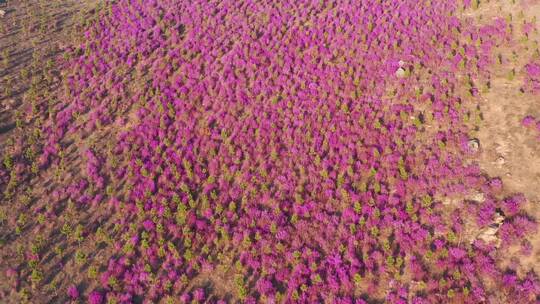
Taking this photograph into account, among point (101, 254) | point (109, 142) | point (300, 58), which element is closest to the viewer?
point (101, 254)

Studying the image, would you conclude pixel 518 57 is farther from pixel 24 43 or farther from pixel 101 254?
pixel 24 43

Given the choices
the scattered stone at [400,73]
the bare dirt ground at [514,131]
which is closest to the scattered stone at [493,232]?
the bare dirt ground at [514,131]

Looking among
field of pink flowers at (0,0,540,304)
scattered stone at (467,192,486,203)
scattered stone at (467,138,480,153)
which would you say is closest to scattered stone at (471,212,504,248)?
field of pink flowers at (0,0,540,304)

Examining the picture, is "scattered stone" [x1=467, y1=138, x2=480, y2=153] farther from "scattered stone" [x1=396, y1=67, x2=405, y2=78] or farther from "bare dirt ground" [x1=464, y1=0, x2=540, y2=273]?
"scattered stone" [x1=396, y1=67, x2=405, y2=78]

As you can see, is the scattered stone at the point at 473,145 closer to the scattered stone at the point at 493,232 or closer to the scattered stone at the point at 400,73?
the scattered stone at the point at 493,232

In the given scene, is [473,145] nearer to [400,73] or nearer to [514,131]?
[514,131]

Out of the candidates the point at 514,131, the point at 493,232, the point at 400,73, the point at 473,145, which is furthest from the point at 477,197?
the point at 400,73

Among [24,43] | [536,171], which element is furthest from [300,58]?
[24,43]

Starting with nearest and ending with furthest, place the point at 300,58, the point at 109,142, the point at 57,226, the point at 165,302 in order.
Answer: the point at 165,302, the point at 57,226, the point at 109,142, the point at 300,58
